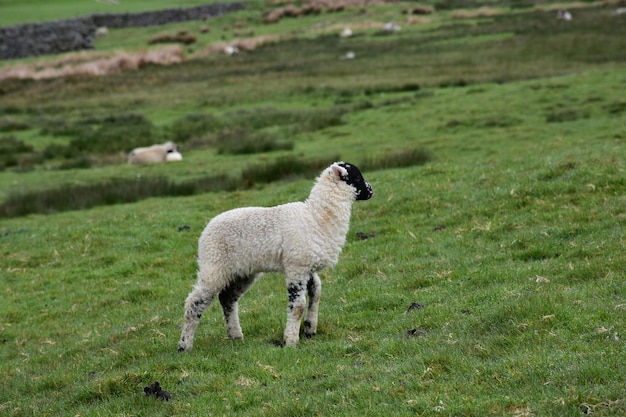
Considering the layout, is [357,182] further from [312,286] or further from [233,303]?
[233,303]

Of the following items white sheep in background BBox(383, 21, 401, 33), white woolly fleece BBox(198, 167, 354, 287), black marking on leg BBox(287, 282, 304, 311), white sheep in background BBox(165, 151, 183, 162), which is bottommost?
white sheep in background BBox(165, 151, 183, 162)

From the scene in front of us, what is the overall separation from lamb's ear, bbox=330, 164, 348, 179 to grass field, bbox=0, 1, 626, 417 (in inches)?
86.7

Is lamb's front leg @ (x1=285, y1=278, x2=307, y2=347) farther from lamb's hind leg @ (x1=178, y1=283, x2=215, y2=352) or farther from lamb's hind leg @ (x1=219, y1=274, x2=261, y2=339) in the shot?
lamb's hind leg @ (x1=178, y1=283, x2=215, y2=352)

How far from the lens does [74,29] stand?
8538 cm

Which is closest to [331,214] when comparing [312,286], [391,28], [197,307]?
[312,286]

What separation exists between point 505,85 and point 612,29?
21.2m

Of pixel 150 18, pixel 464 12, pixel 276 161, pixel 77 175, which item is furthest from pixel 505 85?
pixel 150 18

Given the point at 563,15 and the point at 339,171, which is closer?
the point at 339,171

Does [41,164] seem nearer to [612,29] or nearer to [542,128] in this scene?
[542,128]

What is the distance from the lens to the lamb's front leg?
10305 millimetres

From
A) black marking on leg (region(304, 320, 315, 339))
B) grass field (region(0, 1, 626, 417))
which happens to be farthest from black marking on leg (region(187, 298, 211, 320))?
black marking on leg (region(304, 320, 315, 339))

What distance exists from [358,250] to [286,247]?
18.5ft

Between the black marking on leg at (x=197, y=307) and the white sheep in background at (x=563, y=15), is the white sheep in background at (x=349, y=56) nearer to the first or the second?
the white sheep in background at (x=563, y=15)

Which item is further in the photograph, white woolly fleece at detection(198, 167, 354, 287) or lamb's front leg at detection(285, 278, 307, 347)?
white woolly fleece at detection(198, 167, 354, 287)
